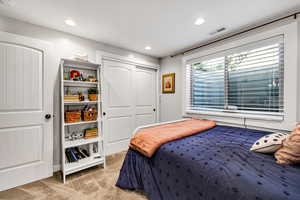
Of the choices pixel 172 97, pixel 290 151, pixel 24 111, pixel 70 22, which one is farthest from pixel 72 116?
pixel 290 151

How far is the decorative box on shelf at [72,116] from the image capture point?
6.80 ft

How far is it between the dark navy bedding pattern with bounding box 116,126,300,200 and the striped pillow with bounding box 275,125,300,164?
0.05 metres

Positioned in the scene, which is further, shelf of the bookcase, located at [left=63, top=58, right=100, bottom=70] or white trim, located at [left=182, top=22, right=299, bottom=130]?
shelf of the bookcase, located at [left=63, top=58, right=100, bottom=70]

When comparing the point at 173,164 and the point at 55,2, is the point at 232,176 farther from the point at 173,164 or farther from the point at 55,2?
the point at 55,2

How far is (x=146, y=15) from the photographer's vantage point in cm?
181

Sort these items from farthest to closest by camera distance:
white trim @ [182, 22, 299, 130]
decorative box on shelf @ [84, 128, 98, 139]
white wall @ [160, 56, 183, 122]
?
white wall @ [160, 56, 183, 122] → decorative box on shelf @ [84, 128, 98, 139] → white trim @ [182, 22, 299, 130]

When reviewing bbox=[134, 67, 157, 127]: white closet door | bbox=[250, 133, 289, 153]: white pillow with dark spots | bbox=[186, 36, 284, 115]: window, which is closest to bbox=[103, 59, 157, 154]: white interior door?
bbox=[134, 67, 157, 127]: white closet door

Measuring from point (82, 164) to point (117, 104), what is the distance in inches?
52.1

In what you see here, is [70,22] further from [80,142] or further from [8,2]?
[80,142]

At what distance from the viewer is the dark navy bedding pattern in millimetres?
809

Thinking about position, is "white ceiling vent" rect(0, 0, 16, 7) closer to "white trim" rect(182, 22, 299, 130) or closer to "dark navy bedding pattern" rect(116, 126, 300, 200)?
"dark navy bedding pattern" rect(116, 126, 300, 200)

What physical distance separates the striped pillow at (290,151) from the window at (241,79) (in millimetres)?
1048

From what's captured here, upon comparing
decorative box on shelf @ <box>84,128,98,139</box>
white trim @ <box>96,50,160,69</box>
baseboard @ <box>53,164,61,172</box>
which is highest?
white trim @ <box>96,50,160,69</box>

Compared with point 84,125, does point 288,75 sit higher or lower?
higher
